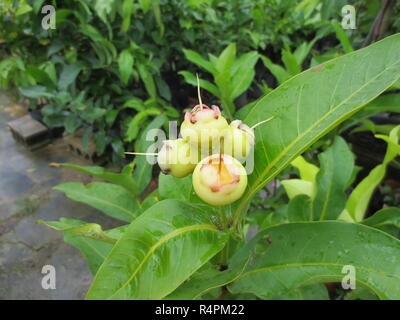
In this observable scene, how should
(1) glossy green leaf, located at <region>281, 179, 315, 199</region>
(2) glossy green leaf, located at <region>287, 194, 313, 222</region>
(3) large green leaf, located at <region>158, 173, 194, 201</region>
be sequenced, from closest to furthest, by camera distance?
(3) large green leaf, located at <region>158, 173, 194, 201</region>
(2) glossy green leaf, located at <region>287, 194, 313, 222</region>
(1) glossy green leaf, located at <region>281, 179, 315, 199</region>

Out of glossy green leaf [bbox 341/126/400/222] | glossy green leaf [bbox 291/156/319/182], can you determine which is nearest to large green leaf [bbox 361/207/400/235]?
glossy green leaf [bbox 341/126/400/222]

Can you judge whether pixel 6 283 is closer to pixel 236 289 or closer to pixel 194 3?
pixel 236 289

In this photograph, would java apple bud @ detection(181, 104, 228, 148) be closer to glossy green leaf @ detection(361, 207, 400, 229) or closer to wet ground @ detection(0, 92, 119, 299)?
glossy green leaf @ detection(361, 207, 400, 229)

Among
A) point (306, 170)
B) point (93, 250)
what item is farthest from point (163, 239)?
point (306, 170)

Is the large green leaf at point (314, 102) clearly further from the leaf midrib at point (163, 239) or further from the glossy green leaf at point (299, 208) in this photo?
the glossy green leaf at point (299, 208)

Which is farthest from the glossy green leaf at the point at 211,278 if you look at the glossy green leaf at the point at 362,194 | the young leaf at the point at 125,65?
the young leaf at the point at 125,65

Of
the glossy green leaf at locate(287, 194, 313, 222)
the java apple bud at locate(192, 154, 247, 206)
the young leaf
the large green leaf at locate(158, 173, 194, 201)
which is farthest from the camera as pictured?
the young leaf
